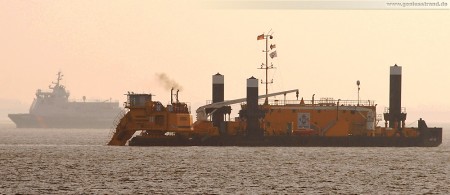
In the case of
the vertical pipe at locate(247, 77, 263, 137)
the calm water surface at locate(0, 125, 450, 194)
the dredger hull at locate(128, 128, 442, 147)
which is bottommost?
the calm water surface at locate(0, 125, 450, 194)

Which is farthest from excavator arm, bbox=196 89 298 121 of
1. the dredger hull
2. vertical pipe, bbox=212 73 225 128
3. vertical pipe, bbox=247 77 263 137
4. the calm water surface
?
the calm water surface

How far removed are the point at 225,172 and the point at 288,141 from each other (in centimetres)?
2605

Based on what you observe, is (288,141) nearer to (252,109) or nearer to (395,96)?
(252,109)

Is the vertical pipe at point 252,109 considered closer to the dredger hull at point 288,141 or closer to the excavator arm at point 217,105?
the dredger hull at point 288,141

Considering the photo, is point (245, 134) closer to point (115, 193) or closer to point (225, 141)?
point (225, 141)

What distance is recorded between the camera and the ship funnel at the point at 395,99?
9319 centimetres

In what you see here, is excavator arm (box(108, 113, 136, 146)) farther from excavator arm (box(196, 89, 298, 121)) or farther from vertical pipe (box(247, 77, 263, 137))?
vertical pipe (box(247, 77, 263, 137))

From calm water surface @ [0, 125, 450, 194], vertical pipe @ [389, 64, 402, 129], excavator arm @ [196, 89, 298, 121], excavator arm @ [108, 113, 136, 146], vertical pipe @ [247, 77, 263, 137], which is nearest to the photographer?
calm water surface @ [0, 125, 450, 194]

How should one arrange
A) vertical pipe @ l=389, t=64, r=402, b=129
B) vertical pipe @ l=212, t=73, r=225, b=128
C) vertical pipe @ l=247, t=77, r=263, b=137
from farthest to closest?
vertical pipe @ l=212, t=73, r=225, b=128 < vertical pipe @ l=389, t=64, r=402, b=129 < vertical pipe @ l=247, t=77, r=263, b=137

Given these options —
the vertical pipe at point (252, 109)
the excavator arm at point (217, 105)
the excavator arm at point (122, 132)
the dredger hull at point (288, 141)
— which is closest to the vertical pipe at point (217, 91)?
the excavator arm at point (217, 105)

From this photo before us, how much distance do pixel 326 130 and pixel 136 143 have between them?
1861 cm

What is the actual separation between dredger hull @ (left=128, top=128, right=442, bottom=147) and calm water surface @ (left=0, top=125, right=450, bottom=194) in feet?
3.32

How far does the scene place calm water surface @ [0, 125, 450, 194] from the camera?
53.4 m

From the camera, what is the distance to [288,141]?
90812 mm
